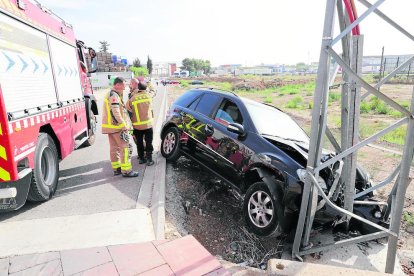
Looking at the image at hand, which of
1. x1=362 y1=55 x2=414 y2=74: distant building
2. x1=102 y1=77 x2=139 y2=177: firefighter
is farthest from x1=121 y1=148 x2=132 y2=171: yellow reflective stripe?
x1=362 y1=55 x2=414 y2=74: distant building

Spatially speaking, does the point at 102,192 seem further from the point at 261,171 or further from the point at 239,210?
the point at 261,171

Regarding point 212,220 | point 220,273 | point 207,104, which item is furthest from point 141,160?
point 220,273

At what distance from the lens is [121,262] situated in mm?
3033

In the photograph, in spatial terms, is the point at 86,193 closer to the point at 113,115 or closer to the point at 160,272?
the point at 113,115

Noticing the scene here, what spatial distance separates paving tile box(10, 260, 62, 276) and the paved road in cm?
120

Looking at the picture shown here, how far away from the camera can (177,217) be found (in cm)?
430

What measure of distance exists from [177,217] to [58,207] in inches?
68.9

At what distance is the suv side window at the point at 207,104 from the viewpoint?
5.47 meters

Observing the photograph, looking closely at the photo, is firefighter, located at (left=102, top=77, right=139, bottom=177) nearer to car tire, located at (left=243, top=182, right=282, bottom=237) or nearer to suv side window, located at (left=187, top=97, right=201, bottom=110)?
suv side window, located at (left=187, top=97, right=201, bottom=110)

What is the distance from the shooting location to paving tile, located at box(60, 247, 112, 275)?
2.94m

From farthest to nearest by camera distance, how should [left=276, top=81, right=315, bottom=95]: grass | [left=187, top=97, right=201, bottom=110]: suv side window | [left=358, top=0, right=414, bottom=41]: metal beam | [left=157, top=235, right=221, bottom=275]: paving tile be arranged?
[left=276, top=81, right=315, bottom=95]: grass, [left=187, top=97, right=201, bottom=110]: suv side window, [left=358, top=0, right=414, bottom=41]: metal beam, [left=157, top=235, right=221, bottom=275]: paving tile

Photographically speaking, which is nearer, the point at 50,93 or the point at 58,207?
the point at 58,207

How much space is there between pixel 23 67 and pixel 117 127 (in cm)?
175

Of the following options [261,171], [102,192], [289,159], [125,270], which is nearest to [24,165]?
[102,192]
